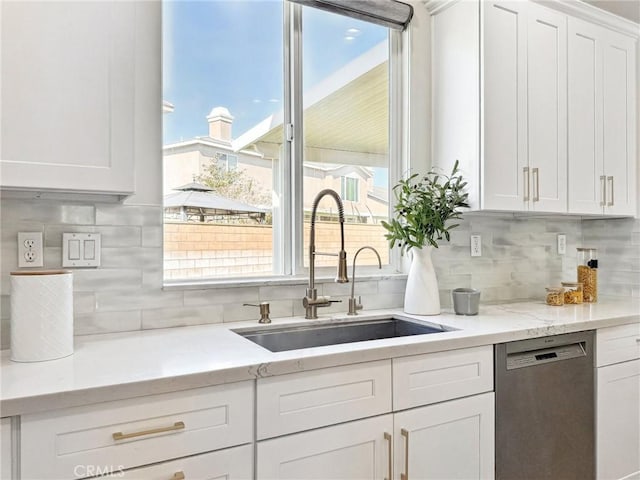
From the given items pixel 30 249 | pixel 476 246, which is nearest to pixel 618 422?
pixel 476 246

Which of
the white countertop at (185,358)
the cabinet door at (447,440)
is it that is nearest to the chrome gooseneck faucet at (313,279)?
the white countertop at (185,358)

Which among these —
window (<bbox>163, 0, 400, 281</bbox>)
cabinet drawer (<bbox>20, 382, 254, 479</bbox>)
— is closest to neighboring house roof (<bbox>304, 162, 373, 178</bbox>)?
window (<bbox>163, 0, 400, 281</bbox>)

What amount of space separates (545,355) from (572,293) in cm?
81

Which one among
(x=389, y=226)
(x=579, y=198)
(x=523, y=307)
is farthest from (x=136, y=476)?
(x=579, y=198)

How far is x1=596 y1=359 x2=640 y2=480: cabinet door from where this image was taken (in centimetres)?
198

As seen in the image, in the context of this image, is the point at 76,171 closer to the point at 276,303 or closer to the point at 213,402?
the point at 213,402

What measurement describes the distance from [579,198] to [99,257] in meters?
2.25

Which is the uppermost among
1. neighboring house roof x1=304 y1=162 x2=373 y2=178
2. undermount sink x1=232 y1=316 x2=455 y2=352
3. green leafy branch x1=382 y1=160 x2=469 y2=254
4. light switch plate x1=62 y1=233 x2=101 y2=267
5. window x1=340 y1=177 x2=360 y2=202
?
neighboring house roof x1=304 y1=162 x2=373 y2=178

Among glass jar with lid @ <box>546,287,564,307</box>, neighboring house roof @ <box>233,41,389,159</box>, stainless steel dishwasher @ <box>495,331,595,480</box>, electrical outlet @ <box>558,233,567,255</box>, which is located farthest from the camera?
electrical outlet @ <box>558,233,567,255</box>

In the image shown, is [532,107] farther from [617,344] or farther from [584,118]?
[617,344]

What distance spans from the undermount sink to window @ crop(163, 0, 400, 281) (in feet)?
1.03

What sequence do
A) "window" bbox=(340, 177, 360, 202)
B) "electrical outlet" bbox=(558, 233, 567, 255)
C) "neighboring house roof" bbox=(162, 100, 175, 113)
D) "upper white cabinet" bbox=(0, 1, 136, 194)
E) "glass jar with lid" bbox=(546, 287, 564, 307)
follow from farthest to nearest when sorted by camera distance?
"electrical outlet" bbox=(558, 233, 567, 255) → "glass jar with lid" bbox=(546, 287, 564, 307) → "window" bbox=(340, 177, 360, 202) → "neighboring house roof" bbox=(162, 100, 175, 113) → "upper white cabinet" bbox=(0, 1, 136, 194)

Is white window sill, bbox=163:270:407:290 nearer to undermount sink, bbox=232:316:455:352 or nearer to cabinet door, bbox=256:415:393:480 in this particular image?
undermount sink, bbox=232:316:455:352

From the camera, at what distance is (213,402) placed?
46.6 inches
